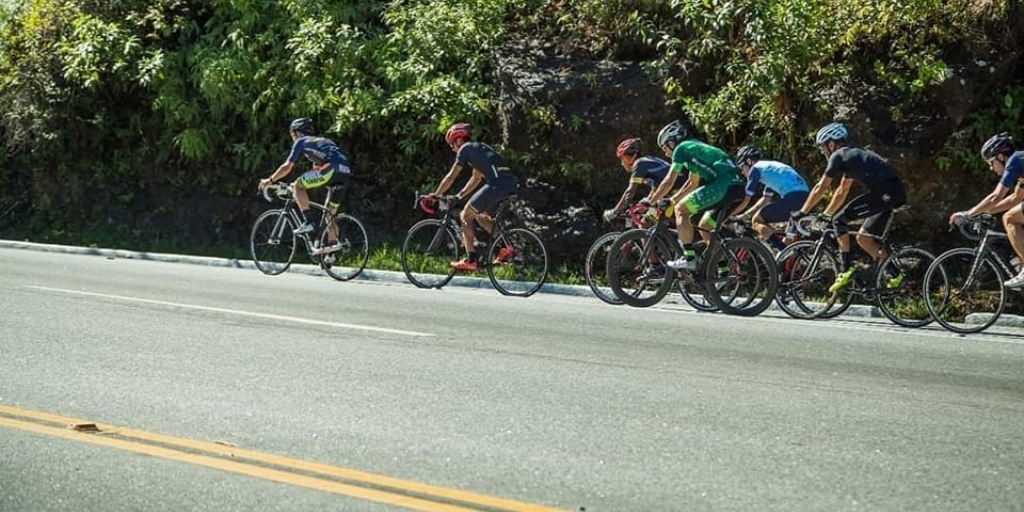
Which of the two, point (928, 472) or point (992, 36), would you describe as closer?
point (928, 472)

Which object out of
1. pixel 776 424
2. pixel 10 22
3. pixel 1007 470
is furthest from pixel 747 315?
pixel 10 22

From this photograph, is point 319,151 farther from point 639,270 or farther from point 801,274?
point 801,274

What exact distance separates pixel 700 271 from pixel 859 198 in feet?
5.85

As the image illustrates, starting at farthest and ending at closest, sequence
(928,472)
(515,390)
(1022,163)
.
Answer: (1022,163), (515,390), (928,472)

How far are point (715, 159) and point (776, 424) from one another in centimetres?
695

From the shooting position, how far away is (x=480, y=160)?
1608 centimetres

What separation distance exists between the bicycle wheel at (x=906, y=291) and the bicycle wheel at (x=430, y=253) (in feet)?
16.8

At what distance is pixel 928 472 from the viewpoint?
6641 millimetres

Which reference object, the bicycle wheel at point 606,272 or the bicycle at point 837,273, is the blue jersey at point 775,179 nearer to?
the bicycle at point 837,273

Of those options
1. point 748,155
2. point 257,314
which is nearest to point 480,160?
point 748,155

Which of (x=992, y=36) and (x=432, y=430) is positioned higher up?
(x=992, y=36)

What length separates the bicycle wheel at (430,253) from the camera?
645 inches

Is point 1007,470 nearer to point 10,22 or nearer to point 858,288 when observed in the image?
point 858,288

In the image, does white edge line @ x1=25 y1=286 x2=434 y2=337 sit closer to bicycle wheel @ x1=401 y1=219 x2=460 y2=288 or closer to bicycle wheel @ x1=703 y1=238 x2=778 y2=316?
bicycle wheel @ x1=401 y1=219 x2=460 y2=288
